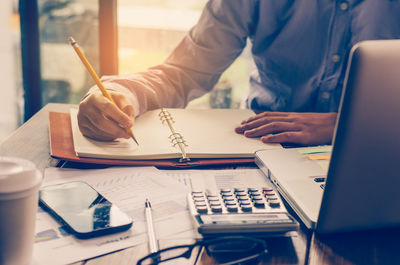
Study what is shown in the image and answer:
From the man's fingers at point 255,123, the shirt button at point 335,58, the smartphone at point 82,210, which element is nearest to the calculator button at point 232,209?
the smartphone at point 82,210

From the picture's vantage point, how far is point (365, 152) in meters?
0.48

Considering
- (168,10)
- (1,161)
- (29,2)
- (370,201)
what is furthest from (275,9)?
(168,10)

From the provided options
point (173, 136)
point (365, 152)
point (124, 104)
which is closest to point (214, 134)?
point (173, 136)

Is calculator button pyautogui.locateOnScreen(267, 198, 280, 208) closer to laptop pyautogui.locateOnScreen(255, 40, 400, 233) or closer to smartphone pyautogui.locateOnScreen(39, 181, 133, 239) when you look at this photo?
laptop pyautogui.locateOnScreen(255, 40, 400, 233)

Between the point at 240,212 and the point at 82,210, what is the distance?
0.20m

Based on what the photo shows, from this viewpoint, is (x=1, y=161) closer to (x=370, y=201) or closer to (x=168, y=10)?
(x=370, y=201)

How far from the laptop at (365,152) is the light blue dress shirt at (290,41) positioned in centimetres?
66

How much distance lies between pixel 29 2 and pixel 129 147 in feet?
4.81

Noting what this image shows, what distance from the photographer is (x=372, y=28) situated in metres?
1.10

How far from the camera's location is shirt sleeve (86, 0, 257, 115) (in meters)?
1.18

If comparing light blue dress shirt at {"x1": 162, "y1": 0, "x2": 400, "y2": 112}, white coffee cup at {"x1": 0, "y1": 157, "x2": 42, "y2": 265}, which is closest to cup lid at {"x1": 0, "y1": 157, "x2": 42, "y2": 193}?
white coffee cup at {"x1": 0, "y1": 157, "x2": 42, "y2": 265}

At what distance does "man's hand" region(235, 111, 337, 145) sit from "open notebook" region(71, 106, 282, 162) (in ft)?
0.06

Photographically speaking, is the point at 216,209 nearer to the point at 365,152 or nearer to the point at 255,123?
the point at 365,152

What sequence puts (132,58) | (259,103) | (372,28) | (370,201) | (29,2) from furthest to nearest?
(132,58) → (29,2) → (259,103) → (372,28) → (370,201)
